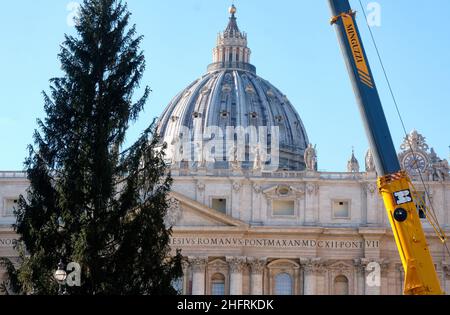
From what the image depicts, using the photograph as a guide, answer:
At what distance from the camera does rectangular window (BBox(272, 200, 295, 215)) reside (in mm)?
85500

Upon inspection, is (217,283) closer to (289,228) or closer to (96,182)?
(289,228)

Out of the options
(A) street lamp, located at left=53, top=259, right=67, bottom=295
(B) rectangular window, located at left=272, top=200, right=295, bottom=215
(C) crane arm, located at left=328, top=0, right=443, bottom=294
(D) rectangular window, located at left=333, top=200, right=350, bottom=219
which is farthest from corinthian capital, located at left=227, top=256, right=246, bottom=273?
(C) crane arm, located at left=328, top=0, right=443, bottom=294

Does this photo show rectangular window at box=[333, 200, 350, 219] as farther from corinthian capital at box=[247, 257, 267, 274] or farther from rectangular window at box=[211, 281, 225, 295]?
rectangular window at box=[211, 281, 225, 295]

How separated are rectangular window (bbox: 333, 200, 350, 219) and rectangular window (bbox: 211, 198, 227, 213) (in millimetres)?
8076

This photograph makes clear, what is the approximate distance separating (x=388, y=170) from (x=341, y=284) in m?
52.7

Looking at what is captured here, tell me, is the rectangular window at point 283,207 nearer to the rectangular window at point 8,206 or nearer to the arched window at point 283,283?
the arched window at point 283,283

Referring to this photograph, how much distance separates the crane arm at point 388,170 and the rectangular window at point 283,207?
50836mm

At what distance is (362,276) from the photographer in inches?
3317

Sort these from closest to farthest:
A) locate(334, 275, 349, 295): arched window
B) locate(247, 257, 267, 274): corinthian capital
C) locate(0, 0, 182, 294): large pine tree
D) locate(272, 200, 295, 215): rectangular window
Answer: locate(0, 0, 182, 294): large pine tree
locate(247, 257, 267, 274): corinthian capital
locate(334, 275, 349, 295): arched window
locate(272, 200, 295, 215): rectangular window

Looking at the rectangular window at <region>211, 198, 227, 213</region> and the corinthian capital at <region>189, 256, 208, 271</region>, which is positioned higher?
the rectangular window at <region>211, 198, 227, 213</region>

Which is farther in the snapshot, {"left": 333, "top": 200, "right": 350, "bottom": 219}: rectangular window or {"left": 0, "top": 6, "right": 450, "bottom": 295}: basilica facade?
{"left": 333, "top": 200, "right": 350, "bottom": 219}: rectangular window

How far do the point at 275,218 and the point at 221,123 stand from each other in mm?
49142

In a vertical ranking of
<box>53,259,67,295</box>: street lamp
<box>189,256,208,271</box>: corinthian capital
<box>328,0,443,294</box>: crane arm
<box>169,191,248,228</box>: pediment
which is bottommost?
<box>53,259,67,295</box>: street lamp
